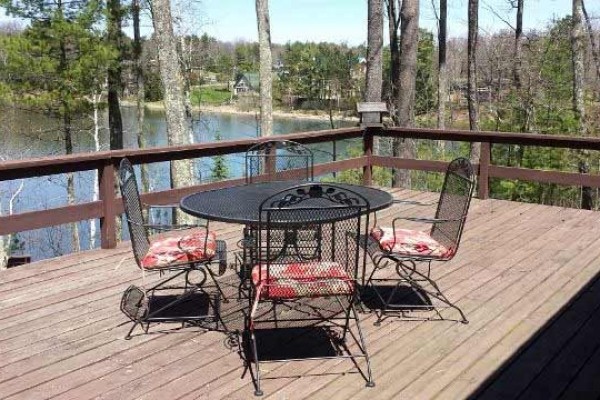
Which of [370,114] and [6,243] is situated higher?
[370,114]

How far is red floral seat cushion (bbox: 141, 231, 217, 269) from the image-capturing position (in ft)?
8.96

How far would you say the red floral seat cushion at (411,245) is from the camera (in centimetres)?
290

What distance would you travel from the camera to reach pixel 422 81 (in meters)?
32.3

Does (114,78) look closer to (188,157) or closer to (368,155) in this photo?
(368,155)

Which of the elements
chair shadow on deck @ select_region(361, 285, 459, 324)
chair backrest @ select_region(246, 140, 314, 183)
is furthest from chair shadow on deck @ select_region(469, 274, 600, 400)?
chair backrest @ select_region(246, 140, 314, 183)

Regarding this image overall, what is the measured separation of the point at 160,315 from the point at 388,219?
2.68 meters

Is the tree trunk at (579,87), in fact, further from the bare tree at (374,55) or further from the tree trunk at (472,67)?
the bare tree at (374,55)

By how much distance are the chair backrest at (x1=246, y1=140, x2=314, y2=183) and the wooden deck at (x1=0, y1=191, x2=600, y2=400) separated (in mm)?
1163

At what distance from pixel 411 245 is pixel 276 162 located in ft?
8.39

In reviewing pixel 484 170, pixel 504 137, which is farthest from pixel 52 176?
pixel 504 137

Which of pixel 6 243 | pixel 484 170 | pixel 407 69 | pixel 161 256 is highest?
pixel 407 69

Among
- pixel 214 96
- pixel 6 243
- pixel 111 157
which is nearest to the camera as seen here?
pixel 111 157

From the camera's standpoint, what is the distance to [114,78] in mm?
15578

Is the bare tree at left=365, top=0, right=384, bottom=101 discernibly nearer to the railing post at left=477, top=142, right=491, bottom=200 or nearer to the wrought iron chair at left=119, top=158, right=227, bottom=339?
the railing post at left=477, top=142, right=491, bottom=200
